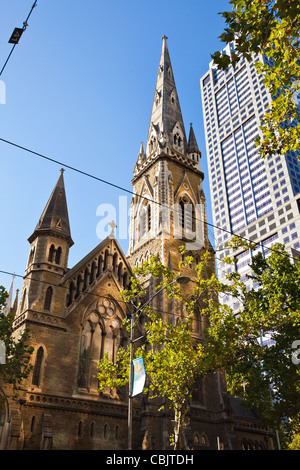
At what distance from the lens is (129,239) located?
37.6 m

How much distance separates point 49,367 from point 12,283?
964 inches

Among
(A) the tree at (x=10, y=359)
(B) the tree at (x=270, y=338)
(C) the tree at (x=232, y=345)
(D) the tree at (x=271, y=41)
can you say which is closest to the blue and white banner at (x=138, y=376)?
(C) the tree at (x=232, y=345)

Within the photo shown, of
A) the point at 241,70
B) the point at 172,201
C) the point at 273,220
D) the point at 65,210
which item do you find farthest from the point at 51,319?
the point at 241,70

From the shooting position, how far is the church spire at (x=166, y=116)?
133 ft

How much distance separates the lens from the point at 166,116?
1695 inches

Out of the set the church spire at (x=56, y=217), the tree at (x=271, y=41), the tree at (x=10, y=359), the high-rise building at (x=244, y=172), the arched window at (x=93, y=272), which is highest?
the high-rise building at (x=244, y=172)

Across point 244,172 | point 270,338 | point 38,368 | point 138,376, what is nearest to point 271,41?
point 138,376

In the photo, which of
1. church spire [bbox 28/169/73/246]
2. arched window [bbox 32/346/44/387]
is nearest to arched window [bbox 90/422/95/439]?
arched window [bbox 32/346/44/387]

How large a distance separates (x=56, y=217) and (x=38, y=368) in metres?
10.1

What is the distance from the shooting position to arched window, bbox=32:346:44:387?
21484 millimetres

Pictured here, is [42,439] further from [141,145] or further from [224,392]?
[141,145]

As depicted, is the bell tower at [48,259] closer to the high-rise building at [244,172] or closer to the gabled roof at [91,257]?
the gabled roof at [91,257]

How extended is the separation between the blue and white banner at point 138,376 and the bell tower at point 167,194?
1535 cm

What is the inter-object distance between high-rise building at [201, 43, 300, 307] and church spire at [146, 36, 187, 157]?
41083mm
